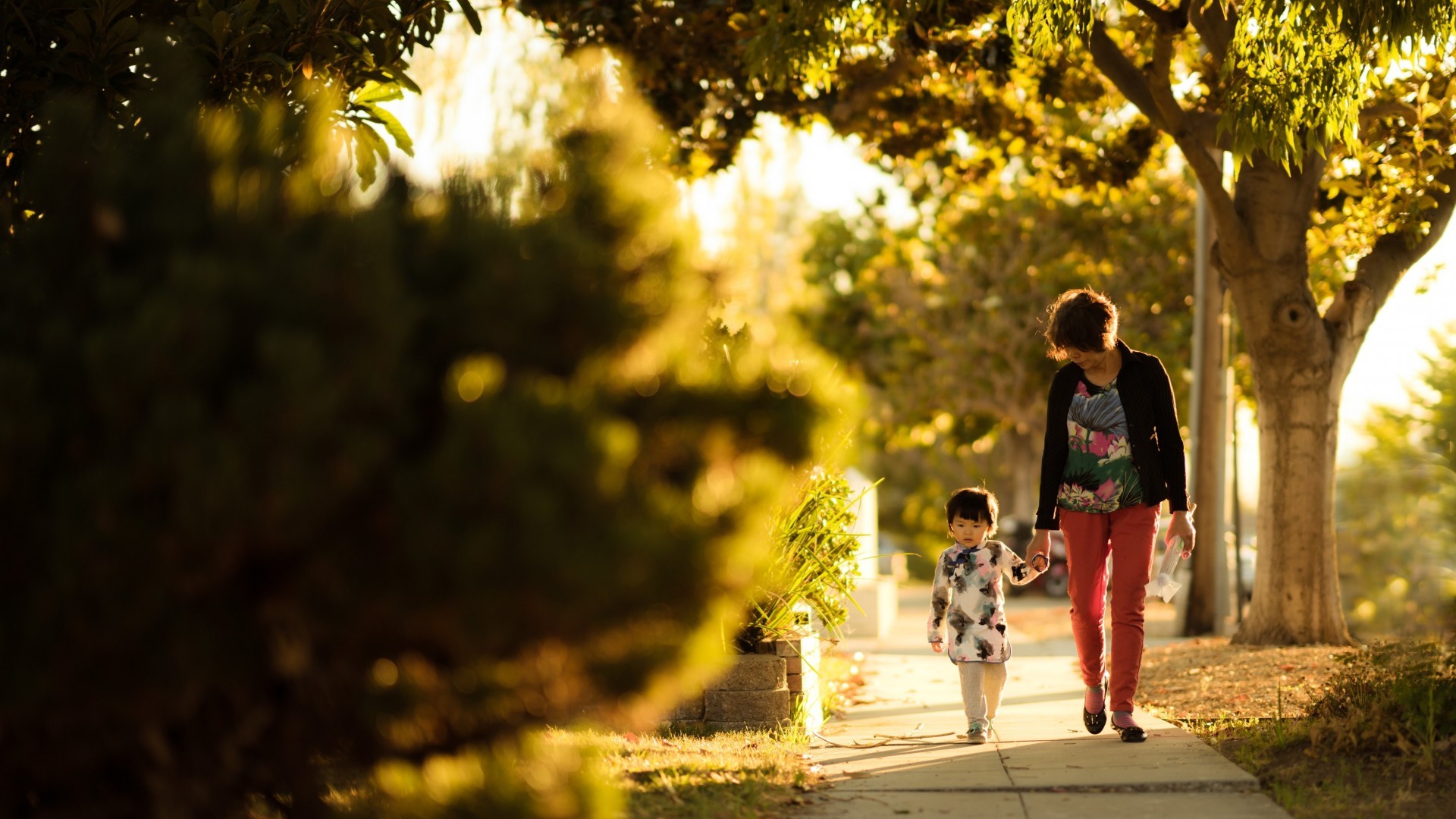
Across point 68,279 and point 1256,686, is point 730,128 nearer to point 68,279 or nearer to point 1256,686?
point 1256,686

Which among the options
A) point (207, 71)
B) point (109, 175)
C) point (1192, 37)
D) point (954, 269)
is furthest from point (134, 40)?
point (954, 269)

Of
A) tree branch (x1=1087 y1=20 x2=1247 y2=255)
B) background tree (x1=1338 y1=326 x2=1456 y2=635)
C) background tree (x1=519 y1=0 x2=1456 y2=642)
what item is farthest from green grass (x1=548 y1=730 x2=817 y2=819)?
background tree (x1=1338 y1=326 x2=1456 y2=635)

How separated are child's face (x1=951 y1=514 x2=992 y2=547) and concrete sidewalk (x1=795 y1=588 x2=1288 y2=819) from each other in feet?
2.94

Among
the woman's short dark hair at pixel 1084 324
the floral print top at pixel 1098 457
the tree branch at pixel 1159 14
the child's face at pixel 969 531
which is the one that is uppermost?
the tree branch at pixel 1159 14

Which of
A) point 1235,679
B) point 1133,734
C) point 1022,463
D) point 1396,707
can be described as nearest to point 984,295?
point 1022,463

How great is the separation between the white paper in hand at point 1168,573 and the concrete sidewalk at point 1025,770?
64 cm

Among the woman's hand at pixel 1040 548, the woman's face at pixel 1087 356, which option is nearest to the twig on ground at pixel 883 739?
the woman's hand at pixel 1040 548

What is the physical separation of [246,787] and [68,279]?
1.20 meters

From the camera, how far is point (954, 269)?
24547mm

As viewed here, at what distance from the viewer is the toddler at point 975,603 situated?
6.20 metres

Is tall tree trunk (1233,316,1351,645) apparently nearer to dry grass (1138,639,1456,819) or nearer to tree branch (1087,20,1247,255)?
dry grass (1138,639,1456,819)

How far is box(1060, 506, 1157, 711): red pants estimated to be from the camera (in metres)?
5.81

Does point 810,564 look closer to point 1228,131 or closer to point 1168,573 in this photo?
point 1168,573

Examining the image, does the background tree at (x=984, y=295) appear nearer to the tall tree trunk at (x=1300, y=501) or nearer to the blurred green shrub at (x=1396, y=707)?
the tall tree trunk at (x=1300, y=501)
